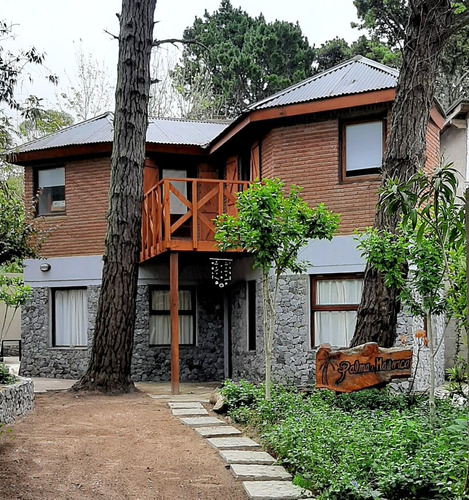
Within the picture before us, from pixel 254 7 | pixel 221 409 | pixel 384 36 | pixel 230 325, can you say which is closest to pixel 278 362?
pixel 230 325

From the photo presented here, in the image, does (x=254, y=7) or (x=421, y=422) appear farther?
(x=254, y=7)

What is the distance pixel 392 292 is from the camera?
9.94 meters

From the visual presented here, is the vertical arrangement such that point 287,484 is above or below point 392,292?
below

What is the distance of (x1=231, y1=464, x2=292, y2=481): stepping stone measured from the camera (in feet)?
20.8

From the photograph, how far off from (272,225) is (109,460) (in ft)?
11.7

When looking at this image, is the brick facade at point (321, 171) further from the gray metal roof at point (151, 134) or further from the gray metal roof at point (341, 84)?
the gray metal roof at point (151, 134)

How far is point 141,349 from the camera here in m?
16.5

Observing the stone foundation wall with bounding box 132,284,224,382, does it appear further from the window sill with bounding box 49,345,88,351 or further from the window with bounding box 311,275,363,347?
the window with bounding box 311,275,363,347

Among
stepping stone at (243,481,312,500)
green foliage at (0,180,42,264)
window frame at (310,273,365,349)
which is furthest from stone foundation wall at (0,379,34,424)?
window frame at (310,273,365,349)

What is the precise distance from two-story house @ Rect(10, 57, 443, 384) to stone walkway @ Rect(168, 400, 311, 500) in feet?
14.5

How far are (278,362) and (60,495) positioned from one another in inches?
326

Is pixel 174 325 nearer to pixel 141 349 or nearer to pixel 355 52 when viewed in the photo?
pixel 141 349

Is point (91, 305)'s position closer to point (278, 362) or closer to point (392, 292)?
point (278, 362)

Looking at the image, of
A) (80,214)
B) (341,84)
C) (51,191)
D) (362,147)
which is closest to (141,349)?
(80,214)
